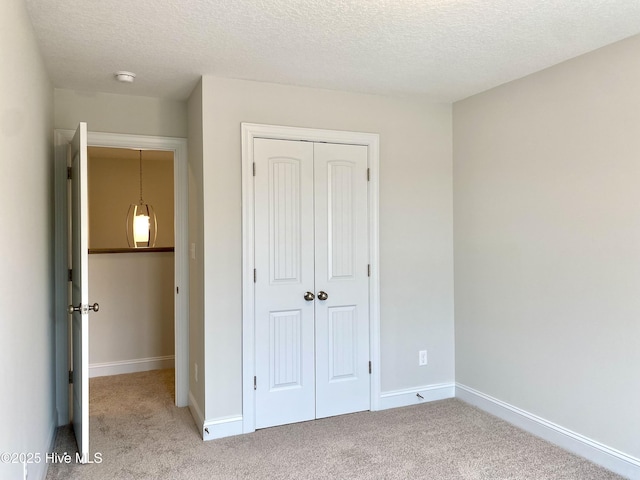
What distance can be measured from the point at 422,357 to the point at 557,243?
138 cm

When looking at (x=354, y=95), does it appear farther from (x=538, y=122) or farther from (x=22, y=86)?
(x=22, y=86)

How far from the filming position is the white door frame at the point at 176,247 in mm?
3283

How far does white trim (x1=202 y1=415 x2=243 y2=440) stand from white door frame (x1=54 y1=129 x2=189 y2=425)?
0.71m

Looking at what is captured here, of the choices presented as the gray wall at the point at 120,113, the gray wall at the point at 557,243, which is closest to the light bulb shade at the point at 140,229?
the gray wall at the point at 120,113

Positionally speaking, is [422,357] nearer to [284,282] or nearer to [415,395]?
[415,395]

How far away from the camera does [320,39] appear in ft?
8.13

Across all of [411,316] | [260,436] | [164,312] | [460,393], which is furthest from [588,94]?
[164,312]

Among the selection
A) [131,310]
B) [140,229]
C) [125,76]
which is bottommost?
[131,310]

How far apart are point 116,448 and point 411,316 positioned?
2.23m

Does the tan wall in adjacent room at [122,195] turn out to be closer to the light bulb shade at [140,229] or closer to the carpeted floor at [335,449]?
the light bulb shade at [140,229]

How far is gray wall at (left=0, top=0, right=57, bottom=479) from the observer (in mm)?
1686

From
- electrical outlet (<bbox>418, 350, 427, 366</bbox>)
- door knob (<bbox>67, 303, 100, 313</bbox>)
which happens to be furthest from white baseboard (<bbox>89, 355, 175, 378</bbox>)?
electrical outlet (<bbox>418, 350, 427, 366</bbox>)

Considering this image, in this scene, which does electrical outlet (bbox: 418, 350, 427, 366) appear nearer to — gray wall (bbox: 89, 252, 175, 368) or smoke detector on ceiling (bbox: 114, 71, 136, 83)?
gray wall (bbox: 89, 252, 175, 368)

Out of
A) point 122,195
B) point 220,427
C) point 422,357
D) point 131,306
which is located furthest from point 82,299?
point 122,195
